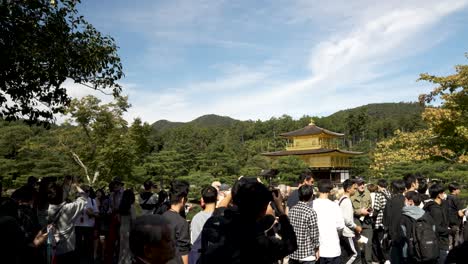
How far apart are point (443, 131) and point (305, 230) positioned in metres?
17.2

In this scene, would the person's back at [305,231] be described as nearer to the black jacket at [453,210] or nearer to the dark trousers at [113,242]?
the black jacket at [453,210]

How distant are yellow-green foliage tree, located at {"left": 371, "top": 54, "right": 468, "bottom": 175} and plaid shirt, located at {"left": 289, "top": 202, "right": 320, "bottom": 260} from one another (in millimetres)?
14982

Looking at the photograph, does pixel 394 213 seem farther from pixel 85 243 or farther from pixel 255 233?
pixel 85 243

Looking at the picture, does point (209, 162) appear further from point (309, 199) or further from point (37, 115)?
point (309, 199)

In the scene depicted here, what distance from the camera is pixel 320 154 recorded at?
40281 millimetres

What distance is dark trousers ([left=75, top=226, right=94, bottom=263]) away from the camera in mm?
7719

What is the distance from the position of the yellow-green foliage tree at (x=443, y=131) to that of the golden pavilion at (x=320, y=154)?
19.3 meters

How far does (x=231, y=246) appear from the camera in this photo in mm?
2123

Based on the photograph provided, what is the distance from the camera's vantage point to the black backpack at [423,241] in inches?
183

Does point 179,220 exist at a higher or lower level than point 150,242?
lower

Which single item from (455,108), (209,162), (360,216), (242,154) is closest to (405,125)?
(242,154)

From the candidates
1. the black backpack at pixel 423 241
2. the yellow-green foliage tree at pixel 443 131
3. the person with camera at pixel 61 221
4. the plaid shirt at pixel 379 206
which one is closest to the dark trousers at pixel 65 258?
the person with camera at pixel 61 221

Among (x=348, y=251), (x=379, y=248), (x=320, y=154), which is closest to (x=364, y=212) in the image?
(x=379, y=248)

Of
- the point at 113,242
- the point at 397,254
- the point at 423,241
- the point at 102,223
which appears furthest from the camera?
the point at 102,223
